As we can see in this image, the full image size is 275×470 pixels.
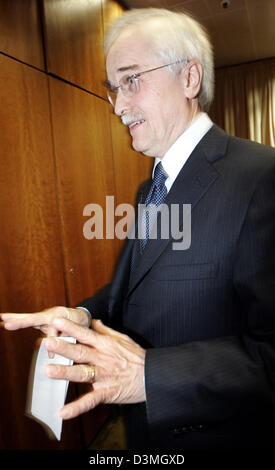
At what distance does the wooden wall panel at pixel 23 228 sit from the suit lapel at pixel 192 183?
0.91 m

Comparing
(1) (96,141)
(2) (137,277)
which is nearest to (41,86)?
(1) (96,141)

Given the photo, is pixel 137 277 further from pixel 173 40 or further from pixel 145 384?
pixel 173 40

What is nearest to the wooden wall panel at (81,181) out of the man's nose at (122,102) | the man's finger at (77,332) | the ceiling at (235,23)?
the man's nose at (122,102)

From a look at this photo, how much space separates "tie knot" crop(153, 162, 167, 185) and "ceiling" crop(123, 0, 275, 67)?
2.94m

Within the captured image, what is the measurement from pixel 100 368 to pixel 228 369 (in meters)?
0.27

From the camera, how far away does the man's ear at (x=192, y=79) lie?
1.07m

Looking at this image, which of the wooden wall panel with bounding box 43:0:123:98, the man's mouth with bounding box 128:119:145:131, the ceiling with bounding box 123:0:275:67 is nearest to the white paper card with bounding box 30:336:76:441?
the man's mouth with bounding box 128:119:145:131

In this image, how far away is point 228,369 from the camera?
2.15 feet

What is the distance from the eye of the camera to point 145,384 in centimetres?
63

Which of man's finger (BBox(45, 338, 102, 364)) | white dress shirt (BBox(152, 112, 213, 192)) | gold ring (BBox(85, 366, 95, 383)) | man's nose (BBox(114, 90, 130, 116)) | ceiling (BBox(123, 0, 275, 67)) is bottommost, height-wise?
gold ring (BBox(85, 366, 95, 383))

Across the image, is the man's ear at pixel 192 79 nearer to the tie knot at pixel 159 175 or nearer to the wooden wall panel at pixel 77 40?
the tie knot at pixel 159 175

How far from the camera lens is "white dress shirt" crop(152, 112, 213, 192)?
103 cm

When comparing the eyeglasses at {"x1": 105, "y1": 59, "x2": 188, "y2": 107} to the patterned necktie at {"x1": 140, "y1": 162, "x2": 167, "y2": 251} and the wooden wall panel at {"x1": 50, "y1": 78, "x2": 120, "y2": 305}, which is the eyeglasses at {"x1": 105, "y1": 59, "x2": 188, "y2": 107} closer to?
the patterned necktie at {"x1": 140, "y1": 162, "x2": 167, "y2": 251}
